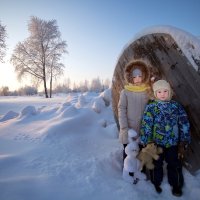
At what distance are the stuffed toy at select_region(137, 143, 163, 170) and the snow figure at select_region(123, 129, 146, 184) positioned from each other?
4.5 inches

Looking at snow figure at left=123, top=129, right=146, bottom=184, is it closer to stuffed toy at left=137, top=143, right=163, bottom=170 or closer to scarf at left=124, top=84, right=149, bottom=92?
stuffed toy at left=137, top=143, right=163, bottom=170

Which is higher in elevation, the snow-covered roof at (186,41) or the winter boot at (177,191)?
the snow-covered roof at (186,41)

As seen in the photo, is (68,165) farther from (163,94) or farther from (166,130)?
(163,94)

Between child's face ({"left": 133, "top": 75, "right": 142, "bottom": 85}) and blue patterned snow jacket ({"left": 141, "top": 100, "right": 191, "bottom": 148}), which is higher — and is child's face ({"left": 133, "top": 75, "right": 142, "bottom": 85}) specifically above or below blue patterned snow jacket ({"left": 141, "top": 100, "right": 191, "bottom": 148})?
above

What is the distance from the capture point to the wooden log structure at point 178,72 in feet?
9.73

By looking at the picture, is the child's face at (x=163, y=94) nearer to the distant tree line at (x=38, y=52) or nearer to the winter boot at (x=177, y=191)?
the winter boot at (x=177, y=191)

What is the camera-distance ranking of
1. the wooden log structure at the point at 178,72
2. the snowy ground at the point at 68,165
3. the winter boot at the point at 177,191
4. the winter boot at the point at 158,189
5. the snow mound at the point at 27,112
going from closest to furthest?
the snowy ground at the point at 68,165, the winter boot at the point at 177,191, the winter boot at the point at 158,189, the wooden log structure at the point at 178,72, the snow mound at the point at 27,112

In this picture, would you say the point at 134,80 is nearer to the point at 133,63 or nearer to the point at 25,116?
the point at 133,63

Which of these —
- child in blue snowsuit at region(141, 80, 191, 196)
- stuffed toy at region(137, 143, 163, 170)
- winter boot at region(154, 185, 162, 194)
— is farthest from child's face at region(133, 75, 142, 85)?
winter boot at region(154, 185, 162, 194)

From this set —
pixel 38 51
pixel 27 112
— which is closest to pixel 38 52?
pixel 38 51

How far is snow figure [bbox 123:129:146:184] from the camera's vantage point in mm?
3027

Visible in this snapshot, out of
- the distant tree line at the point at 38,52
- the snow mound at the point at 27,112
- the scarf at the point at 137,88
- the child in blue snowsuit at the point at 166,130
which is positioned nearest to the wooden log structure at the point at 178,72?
the child in blue snowsuit at the point at 166,130

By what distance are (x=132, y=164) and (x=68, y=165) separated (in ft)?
2.94

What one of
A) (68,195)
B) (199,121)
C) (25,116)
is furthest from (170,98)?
(25,116)
